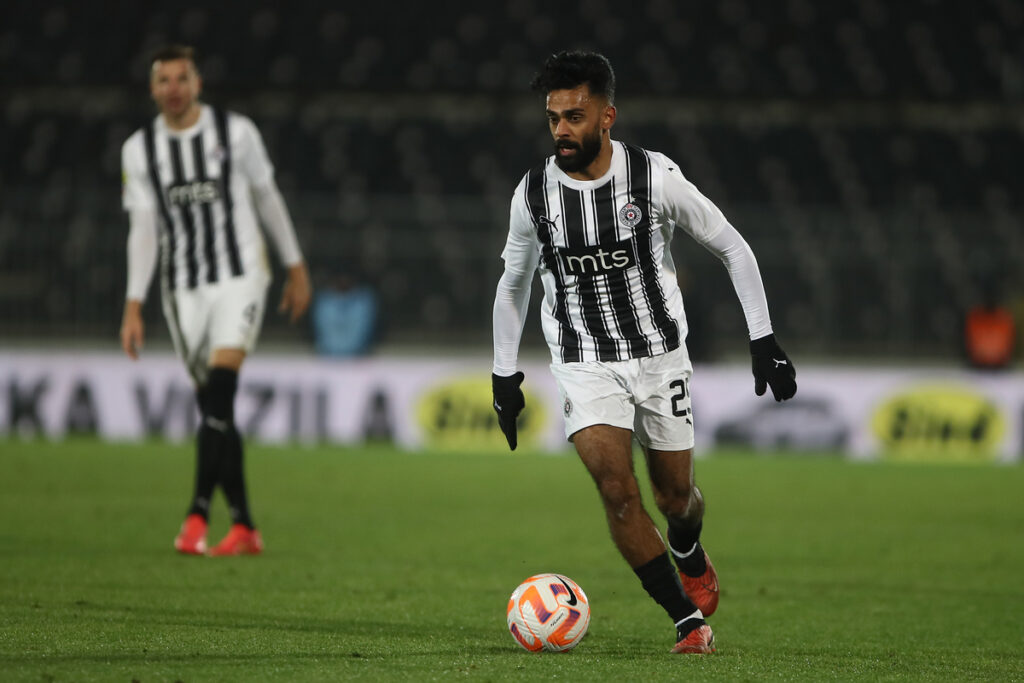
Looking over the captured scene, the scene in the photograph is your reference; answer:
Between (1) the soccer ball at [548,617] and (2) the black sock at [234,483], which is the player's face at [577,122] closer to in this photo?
(1) the soccer ball at [548,617]

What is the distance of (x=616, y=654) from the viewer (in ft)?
15.5

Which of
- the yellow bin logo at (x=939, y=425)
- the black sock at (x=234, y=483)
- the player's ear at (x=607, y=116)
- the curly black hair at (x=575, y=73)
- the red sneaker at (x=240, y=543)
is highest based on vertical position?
the curly black hair at (x=575, y=73)

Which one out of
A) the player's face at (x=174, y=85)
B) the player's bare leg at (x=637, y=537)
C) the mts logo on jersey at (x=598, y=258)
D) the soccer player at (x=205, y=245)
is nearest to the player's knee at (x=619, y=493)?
the player's bare leg at (x=637, y=537)

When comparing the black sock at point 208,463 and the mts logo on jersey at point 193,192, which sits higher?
the mts logo on jersey at point 193,192

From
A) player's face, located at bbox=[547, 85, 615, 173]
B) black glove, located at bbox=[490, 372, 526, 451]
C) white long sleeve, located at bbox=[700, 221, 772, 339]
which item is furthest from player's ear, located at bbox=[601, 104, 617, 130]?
black glove, located at bbox=[490, 372, 526, 451]

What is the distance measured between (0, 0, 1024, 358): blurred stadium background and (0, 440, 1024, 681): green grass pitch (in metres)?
4.07

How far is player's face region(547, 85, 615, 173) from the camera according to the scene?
479cm

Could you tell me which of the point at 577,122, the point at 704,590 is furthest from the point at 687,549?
the point at 577,122

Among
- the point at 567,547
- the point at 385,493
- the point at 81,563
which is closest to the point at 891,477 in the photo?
the point at 385,493

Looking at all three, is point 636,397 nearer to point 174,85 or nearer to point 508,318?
point 508,318

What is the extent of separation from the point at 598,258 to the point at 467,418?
9893 millimetres

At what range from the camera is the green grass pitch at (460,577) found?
4504 mm

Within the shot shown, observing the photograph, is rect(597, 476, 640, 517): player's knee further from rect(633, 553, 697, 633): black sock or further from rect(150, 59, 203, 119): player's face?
rect(150, 59, 203, 119): player's face

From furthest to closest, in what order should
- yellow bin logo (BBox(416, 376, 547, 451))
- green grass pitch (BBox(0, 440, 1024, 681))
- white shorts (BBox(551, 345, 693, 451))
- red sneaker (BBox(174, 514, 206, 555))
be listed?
yellow bin logo (BBox(416, 376, 547, 451))
red sneaker (BBox(174, 514, 206, 555))
white shorts (BBox(551, 345, 693, 451))
green grass pitch (BBox(0, 440, 1024, 681))
